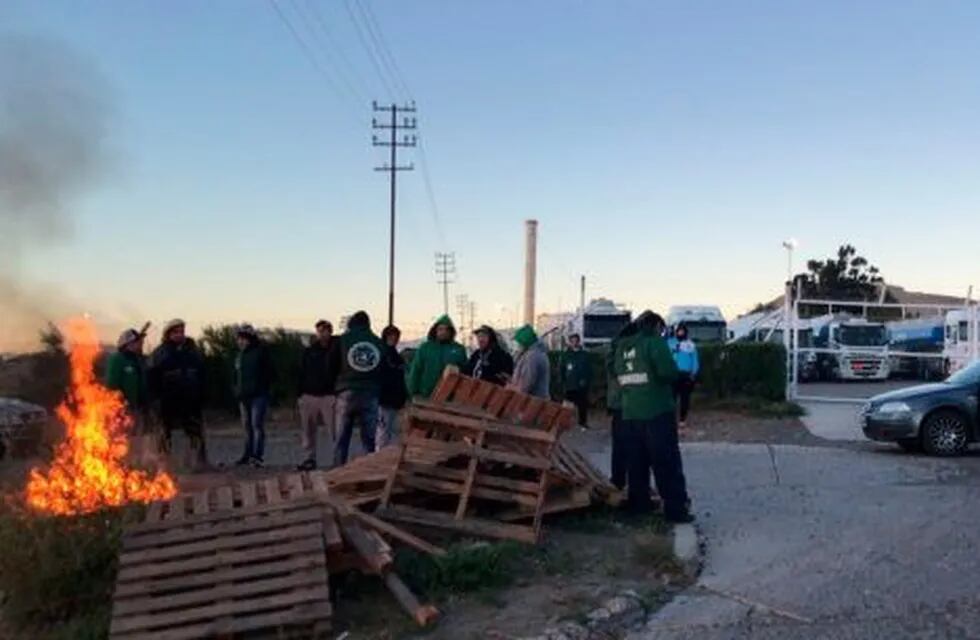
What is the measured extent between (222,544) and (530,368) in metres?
3.76

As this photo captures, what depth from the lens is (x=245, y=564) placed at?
6.74 m

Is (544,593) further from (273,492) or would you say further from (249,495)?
(249,495)

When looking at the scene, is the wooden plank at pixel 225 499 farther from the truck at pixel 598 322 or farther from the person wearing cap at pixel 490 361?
the truck at pixel 598 322

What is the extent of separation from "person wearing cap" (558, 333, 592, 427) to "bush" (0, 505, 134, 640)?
12.8 m

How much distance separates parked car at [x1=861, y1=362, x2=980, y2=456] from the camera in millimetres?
14602

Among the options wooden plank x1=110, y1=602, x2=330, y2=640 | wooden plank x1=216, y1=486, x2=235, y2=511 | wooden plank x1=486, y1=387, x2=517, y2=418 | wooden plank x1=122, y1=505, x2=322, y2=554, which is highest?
wooden plank x1=486, y1=387, x2=517, y2=418

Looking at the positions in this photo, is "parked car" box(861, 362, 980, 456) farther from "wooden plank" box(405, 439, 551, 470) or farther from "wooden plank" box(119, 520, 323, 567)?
"wooden plank" box(119, 520, 323, 567)

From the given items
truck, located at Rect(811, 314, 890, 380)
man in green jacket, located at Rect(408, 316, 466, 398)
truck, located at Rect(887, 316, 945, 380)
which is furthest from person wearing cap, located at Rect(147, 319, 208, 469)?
truck, located at Rect(811, 314, 890, 380)

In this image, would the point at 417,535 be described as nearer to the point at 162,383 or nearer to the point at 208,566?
the point at 208,566

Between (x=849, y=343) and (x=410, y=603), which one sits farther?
(x=849, y=343)

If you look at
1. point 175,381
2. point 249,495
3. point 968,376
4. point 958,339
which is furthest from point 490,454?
point 958,339

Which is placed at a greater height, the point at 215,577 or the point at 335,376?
the point at 335,376

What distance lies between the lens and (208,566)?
6.73 meters

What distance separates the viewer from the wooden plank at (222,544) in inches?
266
